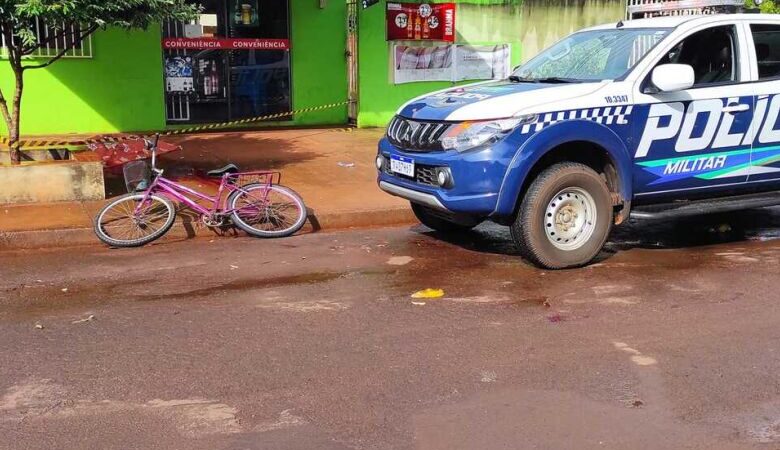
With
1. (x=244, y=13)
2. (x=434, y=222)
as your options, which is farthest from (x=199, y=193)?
(x=244, y=13)

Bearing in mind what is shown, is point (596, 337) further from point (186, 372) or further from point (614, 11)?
point (614, 11)

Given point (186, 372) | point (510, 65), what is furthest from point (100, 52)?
point (186, 372)

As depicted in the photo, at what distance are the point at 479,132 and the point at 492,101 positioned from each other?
28cm

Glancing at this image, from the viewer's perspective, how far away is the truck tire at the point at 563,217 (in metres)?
6.30

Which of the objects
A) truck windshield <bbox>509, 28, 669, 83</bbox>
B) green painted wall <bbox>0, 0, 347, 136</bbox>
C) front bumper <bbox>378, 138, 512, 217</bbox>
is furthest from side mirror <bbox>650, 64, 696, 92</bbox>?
green painted wall <bbox>0, 0, 347, 136</bbox>

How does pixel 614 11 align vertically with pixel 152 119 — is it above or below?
above

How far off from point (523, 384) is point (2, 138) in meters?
10.3

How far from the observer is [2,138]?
12.0 meters

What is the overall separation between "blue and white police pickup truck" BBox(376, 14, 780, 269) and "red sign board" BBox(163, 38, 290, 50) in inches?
292

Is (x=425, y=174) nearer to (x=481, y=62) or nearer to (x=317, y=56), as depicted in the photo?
(x=317, y=56)

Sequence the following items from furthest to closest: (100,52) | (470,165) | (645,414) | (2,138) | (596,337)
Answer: (100,52) → (2,138) → (470,165) → (596,337) → (645,414)

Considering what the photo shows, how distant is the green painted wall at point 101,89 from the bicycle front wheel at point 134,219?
19.5 ft

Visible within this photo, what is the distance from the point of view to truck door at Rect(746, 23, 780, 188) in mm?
6957

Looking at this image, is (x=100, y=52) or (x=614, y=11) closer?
(x=100, y=52)
